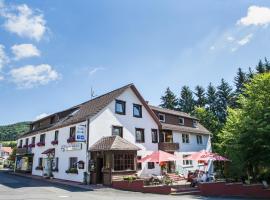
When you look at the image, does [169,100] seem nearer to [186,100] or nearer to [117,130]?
[186,100]

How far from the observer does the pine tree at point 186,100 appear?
6925cm

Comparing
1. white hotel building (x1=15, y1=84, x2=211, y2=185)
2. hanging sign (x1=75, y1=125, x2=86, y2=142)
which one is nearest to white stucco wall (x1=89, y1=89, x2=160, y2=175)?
white hotel building (x1=15, y1=84, x2=211, y2=185)

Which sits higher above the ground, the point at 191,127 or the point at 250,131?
the point at 191,127

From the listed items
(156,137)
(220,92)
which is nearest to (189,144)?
(156,137)

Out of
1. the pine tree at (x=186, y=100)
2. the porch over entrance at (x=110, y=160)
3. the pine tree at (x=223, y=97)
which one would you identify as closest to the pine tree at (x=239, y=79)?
the pine tree at (x=223, y=97)

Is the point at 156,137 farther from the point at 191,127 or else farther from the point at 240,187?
the point at 240,187

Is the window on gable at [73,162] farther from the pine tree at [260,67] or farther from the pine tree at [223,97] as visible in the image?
the pine tree at [260,67]

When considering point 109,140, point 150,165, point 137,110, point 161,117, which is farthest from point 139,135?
point 161,117

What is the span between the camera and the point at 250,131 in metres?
18.8

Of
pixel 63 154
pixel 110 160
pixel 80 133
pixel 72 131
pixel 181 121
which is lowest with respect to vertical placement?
pixel 110 160

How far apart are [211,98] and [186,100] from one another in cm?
689

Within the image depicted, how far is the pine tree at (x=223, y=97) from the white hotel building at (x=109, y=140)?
24872mm

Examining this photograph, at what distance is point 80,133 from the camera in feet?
79.7

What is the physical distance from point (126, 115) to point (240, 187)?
46.9ft
